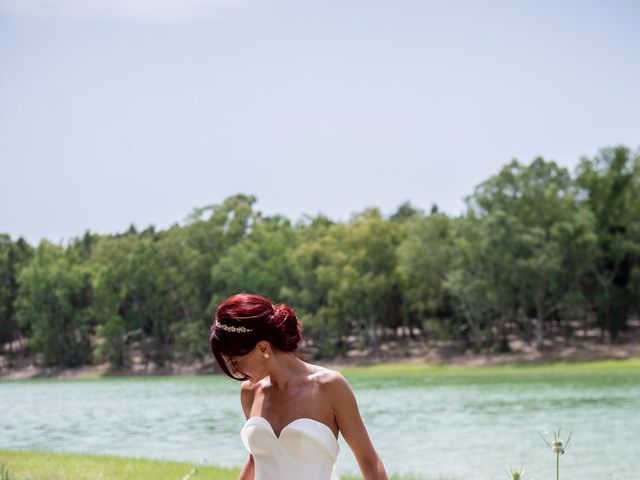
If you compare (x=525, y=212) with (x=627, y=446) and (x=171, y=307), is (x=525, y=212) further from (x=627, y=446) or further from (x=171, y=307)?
(x=627, y=446)

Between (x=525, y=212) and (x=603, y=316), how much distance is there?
8.69 metres

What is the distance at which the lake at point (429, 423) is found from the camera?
19609 mm

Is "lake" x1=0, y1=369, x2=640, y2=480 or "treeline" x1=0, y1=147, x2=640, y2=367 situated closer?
"lake" x1=0, y1=369, x2=640, y2=480

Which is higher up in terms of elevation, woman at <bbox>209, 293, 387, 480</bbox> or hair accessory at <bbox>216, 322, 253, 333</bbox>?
hair accessory at <bbox>216, 322, 253, 333</bbox>

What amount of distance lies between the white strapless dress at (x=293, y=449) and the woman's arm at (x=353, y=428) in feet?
0.29

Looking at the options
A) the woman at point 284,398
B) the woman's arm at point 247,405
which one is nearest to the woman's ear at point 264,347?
the woman at point 284,398

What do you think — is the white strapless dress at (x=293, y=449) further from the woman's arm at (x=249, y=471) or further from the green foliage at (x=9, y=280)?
the green foliage at (x=9, y=280)

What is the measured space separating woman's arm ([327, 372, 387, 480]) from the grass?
28.8ft

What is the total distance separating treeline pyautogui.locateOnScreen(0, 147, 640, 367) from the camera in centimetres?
6306

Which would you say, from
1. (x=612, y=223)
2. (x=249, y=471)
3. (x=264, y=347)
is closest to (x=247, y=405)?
(x=249, y=471)

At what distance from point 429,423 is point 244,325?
26.3m

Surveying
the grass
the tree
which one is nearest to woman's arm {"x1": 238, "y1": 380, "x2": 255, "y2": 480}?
the grass

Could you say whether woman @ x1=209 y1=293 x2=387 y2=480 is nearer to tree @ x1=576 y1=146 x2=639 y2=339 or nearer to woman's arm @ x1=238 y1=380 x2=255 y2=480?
woman's arm @ x1=238 y1=380 x2=255 y2=480

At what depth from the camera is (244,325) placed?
3580mm
